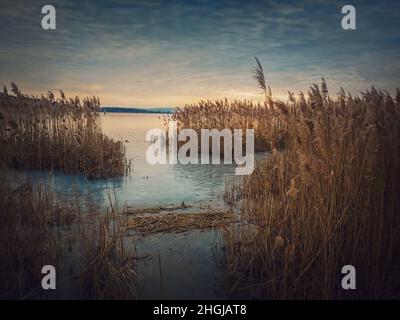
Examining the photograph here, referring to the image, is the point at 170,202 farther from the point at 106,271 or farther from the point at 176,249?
the point at 106,271

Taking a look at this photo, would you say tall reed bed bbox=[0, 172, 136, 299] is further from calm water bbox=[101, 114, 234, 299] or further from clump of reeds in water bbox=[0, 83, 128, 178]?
clump of reeds in water bbox=[0, 83, 128, 178]

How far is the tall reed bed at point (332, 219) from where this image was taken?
2748mm

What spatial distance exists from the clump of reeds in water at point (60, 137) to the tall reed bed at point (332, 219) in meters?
4.74

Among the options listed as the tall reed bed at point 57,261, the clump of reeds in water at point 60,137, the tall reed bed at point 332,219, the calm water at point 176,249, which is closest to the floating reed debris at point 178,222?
the calm water at point 176,249

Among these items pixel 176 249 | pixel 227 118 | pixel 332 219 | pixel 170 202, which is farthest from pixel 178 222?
pixel 227 118

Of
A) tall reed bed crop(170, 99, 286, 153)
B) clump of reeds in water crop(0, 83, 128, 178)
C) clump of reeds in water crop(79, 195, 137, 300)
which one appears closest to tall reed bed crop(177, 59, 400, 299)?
clump of reeds in water crop(79, 195, 137, 300)

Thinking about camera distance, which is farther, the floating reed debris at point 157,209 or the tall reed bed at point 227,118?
the tall reed bed at point 227,118

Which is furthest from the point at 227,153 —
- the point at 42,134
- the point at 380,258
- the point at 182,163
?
the point at 380,258

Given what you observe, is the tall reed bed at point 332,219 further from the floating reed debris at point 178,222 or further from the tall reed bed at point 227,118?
the tall reed bed at point 227,118

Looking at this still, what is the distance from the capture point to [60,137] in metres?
8.12

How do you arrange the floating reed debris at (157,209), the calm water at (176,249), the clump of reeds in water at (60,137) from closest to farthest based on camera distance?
1. the calm water at (176,249)
2. the floating reed debris at (157,209)
3. the clump of reeds in water at (60,137)

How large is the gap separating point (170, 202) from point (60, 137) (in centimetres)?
397

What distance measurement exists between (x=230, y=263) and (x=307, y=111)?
161 cm
